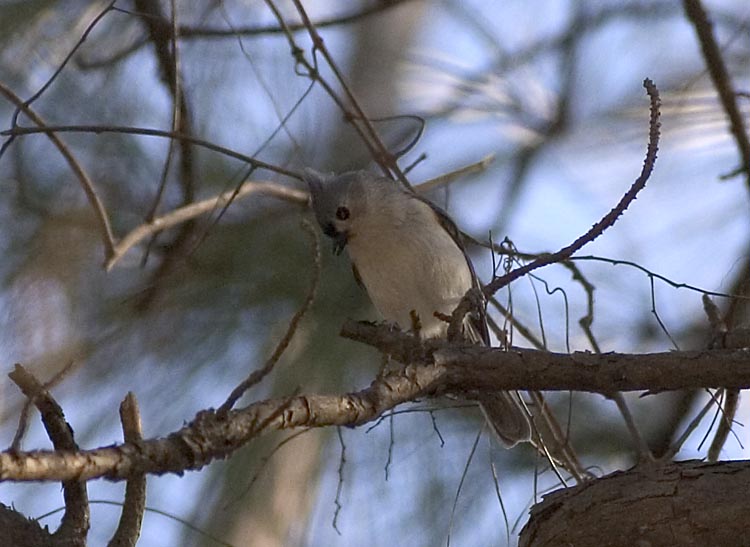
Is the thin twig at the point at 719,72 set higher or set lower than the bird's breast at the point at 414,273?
higher

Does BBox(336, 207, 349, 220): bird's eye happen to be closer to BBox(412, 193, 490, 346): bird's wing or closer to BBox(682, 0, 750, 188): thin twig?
BBox(412, 193, 490, 346): bird's wing

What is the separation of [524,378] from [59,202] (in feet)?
4.61

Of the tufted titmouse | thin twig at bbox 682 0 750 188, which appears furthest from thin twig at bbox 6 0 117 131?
thin twig at bbox 682 0 750 188

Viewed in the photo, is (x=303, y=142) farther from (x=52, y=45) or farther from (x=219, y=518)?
(x=219, y=518)

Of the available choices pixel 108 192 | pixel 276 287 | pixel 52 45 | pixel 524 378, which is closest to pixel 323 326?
pixel 276 287

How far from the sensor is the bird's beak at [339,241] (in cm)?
305

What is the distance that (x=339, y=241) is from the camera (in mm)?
3076

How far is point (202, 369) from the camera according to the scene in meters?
2.73

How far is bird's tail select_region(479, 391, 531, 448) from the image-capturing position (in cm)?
265

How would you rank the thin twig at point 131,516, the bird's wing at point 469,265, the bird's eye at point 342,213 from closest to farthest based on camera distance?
the thin twig at point 131,516, the bird's wing at point 469,265, the bird's eye at point 342,213

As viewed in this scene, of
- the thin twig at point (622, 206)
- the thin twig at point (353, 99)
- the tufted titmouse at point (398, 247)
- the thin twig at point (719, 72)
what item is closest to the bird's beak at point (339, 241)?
the tufted titmouse at point (398, 247)

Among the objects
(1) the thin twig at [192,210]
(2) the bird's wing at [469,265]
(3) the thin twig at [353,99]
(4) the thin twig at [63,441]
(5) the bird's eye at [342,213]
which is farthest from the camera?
(5) the bird's eye at [342,213]

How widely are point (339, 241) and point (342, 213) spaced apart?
8cm

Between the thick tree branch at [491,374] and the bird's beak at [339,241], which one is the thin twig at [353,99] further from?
the thick tree branch at [491,374]
